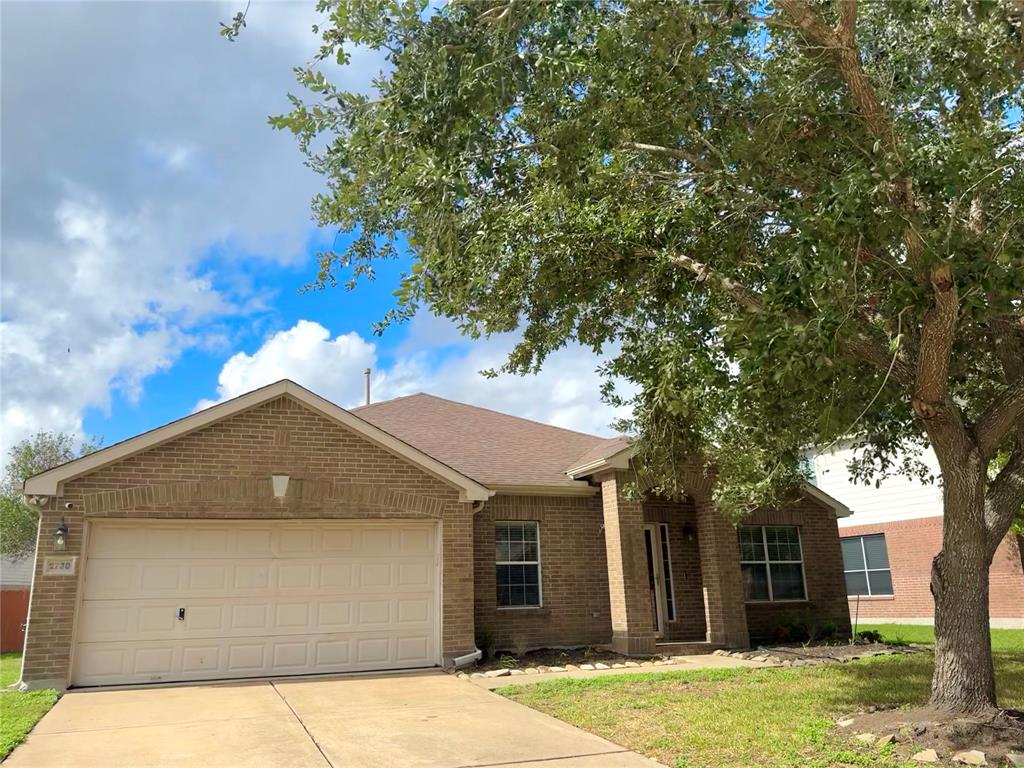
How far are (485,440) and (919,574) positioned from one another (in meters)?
14.9

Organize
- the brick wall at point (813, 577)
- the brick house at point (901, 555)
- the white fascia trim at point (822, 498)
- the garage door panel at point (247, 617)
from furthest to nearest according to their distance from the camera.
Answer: the brick house at point (901, 555)
the white fascia trim at point (822, 498)
the brick wall at point (813, 577)
the garage door panel at point (247, 617)

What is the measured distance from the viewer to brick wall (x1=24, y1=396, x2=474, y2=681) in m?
10.9

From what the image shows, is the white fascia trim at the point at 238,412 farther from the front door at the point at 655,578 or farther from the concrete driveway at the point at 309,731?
the front door at the point at 655,578

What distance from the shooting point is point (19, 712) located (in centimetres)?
877

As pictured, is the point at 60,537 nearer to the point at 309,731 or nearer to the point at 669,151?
the point at 309,731

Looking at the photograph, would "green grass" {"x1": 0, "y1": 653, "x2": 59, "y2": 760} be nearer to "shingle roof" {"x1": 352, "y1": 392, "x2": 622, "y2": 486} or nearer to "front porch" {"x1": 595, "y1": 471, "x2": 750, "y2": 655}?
"shingle roof" {"x1": 352, "y1": 392, "x2": 622, "y2": 486}

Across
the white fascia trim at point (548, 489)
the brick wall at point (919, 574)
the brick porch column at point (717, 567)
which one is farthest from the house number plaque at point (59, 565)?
the brick wall at point (919, 574)

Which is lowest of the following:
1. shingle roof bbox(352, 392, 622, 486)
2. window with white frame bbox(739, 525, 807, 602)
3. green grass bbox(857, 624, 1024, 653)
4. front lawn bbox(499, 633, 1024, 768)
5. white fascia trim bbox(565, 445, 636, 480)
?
green grass bbox(857, 624, 1024, 653)

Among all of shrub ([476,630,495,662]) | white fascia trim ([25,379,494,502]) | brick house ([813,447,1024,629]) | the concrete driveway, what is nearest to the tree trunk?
the concrete driveway

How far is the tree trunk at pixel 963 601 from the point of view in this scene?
729 centimetres

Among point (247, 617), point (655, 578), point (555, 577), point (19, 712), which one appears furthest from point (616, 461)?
point (19, 712)

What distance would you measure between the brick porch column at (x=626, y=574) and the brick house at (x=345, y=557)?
4 centimetres

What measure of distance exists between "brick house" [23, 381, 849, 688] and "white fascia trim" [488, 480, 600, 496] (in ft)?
0.15

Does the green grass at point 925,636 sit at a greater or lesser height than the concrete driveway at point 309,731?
lesser
